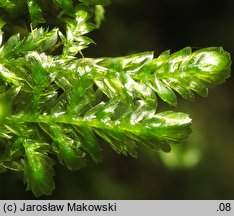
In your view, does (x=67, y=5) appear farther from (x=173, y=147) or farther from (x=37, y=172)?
(x=173, y=147)

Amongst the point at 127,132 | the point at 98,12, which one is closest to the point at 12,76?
the point at 127,132

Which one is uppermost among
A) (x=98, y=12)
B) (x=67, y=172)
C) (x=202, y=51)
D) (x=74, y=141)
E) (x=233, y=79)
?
(x=233, y=79)

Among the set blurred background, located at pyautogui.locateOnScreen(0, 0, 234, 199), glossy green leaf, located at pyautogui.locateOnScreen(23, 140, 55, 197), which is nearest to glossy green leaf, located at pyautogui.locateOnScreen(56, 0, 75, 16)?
glossy green leaf, located at pyautogui.locateOnScreen(23, 140, 55, 197)

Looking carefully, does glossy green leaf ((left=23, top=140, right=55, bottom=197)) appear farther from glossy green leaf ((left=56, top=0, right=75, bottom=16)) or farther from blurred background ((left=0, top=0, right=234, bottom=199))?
blurred background ((left=0, top=0, right=234, bottom=199))

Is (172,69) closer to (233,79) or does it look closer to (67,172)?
(67,172)

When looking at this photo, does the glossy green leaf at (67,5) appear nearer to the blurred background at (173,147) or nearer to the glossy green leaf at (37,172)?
the glossy green leaf at (37,172)

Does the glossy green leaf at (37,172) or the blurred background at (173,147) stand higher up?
the blurred background at (173,147)

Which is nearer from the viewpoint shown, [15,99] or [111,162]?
[15,99]

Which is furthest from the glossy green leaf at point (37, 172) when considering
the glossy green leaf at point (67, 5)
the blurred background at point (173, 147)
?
the blurred background at point (173, 147)
